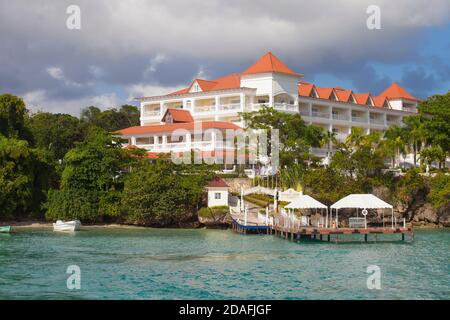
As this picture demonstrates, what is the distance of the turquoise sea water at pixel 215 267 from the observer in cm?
2350

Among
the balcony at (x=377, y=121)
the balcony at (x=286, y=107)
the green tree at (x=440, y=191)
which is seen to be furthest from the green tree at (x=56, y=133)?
the green tree at (x=440, y=191)

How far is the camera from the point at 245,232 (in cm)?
4694

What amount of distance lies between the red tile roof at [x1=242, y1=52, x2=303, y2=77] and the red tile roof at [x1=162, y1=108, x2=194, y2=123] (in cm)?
749

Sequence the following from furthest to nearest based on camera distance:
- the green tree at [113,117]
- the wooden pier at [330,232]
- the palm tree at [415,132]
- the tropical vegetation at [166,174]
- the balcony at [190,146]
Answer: the green tree at [113,117]
the balcony at [190,146]
the palm tree at [415,132]
the tropical vegetation at [166,174]
the wooden pier at [330,232]

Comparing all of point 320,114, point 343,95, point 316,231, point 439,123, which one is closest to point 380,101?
point 343,95

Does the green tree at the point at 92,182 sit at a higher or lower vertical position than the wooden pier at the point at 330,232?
higher

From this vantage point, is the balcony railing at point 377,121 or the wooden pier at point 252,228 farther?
the balcony railing at point 377,121

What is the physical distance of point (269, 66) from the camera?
2815 inches

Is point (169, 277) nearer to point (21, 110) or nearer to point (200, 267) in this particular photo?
point (200, 267)

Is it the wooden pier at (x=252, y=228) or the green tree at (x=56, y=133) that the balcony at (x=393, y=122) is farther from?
the wooden pier at (x=252, y=228)

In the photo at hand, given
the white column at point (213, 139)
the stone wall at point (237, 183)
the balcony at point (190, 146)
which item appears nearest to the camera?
the stone wall at point (237, 183)

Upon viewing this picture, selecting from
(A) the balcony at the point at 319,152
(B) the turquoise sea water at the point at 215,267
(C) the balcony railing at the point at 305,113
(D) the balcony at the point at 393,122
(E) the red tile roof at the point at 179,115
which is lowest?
(B) the turquoise sea water at the point at 215,267

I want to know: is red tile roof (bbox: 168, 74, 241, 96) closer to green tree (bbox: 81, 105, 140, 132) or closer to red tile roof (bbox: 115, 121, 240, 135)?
red tile roof (bbox: 115, 121, 240, 135)

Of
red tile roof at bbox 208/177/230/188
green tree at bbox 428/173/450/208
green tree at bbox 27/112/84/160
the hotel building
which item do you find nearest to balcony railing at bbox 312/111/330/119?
the hotel building
